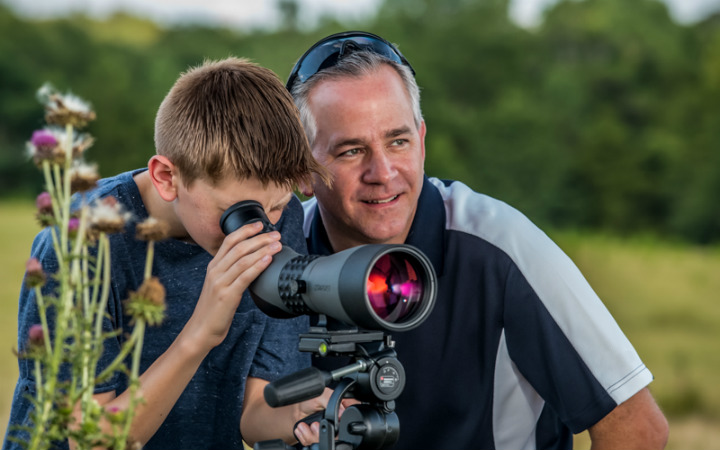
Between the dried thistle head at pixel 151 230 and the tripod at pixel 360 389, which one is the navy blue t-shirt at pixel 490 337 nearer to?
the tripod at pixel 360 389

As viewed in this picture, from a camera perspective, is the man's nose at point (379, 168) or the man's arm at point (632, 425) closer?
the man's arm at point (632, 425)

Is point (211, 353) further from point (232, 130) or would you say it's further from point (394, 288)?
point (394, 288)

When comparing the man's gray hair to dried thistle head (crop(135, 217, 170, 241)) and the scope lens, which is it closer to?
the scope lens

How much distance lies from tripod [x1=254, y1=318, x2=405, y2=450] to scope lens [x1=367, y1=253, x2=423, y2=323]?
55 millimetres

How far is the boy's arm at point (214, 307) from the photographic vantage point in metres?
1.88

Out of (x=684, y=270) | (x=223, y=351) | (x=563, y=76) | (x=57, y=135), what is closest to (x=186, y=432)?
(x=223, y=351)

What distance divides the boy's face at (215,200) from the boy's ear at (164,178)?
2cm

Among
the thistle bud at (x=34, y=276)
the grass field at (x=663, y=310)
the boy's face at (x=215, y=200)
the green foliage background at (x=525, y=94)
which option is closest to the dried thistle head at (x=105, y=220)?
the thistle bud at (x=34, y=276)

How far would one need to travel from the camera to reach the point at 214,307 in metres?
1.89

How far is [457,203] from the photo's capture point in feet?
9.71

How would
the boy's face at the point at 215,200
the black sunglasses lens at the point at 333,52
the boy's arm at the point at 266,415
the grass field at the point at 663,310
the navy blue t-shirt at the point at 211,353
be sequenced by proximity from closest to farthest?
the boy's face at the point at 215,200 < the boy's arm at the point at 266,415 < the navy blue t-shirt at the point at 211,353 < the black sunglasses lens at the point at 333,52 < the grass field at the point at 663,310

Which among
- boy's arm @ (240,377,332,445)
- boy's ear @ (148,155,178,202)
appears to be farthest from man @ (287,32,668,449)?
boy's ear @ (148,155,178,202)

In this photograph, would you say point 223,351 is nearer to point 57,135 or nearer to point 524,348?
point 524,348

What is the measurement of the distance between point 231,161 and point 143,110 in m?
42.1
